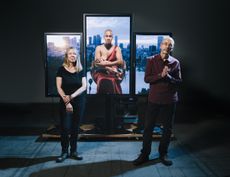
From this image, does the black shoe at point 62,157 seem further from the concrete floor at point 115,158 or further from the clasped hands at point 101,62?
the clasped hands at point 101,62

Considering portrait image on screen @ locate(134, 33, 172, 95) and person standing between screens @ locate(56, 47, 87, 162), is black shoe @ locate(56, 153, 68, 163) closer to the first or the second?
person standing between screens @ locate(56, 47, 87, 162)

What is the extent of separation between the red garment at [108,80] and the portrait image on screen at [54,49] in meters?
0.57

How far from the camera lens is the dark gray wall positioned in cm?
711

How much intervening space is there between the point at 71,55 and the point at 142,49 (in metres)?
1.81

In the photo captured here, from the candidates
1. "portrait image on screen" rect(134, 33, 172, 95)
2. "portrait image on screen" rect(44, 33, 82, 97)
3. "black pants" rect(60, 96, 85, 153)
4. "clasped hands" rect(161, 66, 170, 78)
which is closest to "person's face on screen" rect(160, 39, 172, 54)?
"clasped hands" rect(161, 66, 170, 78)

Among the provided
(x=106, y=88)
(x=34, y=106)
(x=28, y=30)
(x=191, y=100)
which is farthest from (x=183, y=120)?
(x=28, y=30)

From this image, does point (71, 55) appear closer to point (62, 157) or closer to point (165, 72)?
point (165, 72)

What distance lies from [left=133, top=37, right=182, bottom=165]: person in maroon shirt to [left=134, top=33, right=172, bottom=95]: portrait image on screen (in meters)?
1.52

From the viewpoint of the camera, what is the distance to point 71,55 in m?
5.00

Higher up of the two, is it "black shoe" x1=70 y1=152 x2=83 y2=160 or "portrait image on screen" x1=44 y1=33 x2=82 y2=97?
"portrait image on screen" x1=44 y1=33 x2=82 y2=97

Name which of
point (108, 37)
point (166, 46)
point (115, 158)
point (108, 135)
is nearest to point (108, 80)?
point (108, 37)

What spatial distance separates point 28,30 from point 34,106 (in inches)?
61.4

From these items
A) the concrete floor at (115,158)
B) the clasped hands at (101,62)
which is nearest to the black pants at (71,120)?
the concrete floor at (115,158)

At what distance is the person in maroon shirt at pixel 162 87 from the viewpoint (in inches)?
189
